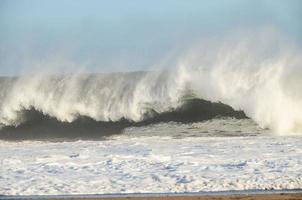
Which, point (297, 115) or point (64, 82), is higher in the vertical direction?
point (64, 82)

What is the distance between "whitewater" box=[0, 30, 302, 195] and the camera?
8.95 metres

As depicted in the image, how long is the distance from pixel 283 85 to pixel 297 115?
1951 mm

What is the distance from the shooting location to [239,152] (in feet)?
39.9

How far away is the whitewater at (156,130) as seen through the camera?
8.95 meters

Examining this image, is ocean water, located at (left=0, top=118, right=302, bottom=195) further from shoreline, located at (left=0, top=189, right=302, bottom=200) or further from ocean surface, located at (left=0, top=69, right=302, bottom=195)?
shoreline, located at (left=0, top=189, right=302, bottom=200)

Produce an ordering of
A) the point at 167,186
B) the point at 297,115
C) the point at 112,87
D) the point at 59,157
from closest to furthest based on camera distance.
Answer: the point at 167,186 → the point at 59,157 → the point at 297,115 → the point at 112,87

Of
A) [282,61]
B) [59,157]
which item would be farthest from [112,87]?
[59,157]

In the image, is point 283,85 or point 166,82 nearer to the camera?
point 283,85

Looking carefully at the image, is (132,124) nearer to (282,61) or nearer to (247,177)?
(282,61)

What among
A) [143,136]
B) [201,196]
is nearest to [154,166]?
[201,196]

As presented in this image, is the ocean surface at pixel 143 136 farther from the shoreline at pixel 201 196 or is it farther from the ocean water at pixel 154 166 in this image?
the shoreline at pixel 201 196

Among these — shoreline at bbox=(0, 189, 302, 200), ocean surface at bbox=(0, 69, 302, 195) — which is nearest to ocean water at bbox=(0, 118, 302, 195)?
ocean surface at bbox=(0, 69, 302, 195)

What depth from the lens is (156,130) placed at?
1908 cm

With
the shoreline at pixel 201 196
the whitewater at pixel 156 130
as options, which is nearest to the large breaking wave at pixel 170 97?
the whitewater at pixel 156 130
